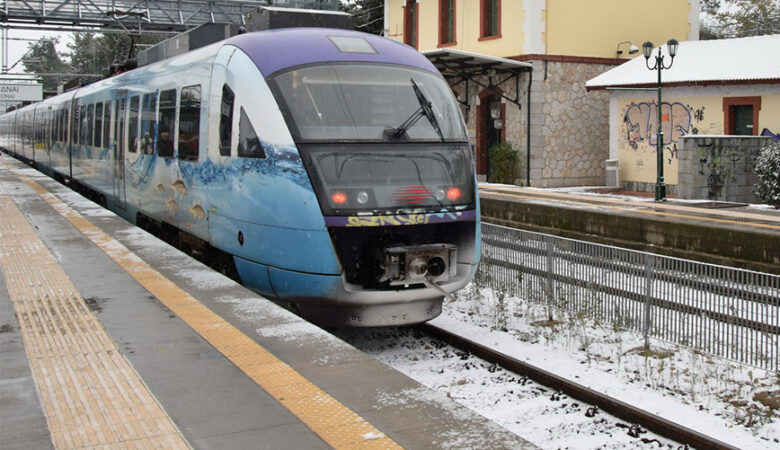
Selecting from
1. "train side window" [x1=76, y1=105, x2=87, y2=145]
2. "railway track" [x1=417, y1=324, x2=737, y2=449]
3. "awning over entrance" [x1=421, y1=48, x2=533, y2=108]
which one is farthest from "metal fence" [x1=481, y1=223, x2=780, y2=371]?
"awning over entrance" [x1=421, y1=48, x2=533, y2=108]

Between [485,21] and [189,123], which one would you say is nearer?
[189,123]

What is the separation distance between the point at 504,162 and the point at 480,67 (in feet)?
9.72

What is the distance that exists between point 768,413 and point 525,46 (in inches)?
780

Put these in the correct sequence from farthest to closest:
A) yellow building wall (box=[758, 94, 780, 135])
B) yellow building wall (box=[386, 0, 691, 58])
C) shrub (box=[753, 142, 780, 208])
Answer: yellow building wall (box=[386, 0, 691, 58]) < yellow building wall (box=[758, 94, 780, 135]) < shrub (box=[753, 142, 780, 208])

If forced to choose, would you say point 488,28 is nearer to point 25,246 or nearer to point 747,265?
point 747,265

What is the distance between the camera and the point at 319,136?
7.60m

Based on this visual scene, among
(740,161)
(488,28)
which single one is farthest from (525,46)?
(740,161)

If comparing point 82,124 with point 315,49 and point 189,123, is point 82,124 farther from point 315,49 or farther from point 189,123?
point 315,49

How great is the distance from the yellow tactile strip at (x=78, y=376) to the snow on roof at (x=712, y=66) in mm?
17089

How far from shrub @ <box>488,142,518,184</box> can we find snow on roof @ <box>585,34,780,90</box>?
3.11 metres

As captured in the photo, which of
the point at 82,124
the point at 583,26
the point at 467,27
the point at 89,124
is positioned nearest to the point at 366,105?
the point at 89,124

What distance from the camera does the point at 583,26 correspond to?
25484 mm

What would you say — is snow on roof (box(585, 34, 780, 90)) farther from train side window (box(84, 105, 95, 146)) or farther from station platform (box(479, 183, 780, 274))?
train side window (box(84, 105, 95, 146))

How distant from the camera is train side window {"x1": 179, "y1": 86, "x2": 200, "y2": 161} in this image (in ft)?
30.9
